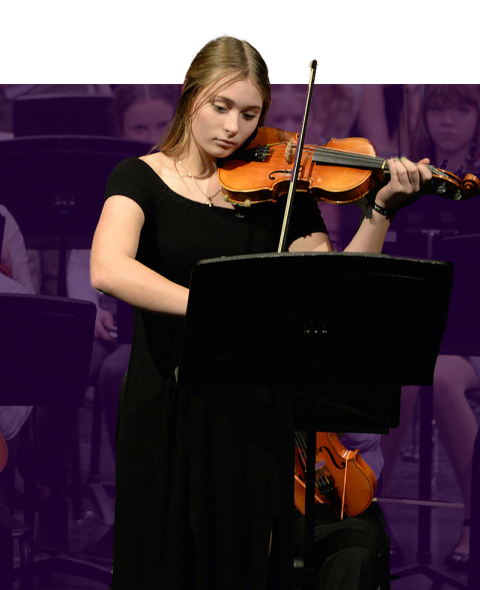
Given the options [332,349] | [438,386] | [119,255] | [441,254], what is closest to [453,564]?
[438,386]

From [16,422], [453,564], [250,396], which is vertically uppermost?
[250,396]

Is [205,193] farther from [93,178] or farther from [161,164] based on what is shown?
[93,178]

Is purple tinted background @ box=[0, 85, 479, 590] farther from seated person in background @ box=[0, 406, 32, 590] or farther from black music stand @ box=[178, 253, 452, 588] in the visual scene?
black music stand @ box=[178, 253, 452, 588]

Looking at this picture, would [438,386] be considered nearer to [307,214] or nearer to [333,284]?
[307,214]

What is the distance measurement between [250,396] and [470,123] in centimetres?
145

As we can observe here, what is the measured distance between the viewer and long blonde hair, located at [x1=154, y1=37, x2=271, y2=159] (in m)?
1.32

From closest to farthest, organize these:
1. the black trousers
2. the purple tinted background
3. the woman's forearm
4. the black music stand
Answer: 1. the black music stand
2. the woman's forearm
3. the black trousers
4. the purple tinted background

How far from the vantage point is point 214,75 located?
51.9 inches

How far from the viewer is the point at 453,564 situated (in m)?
2.34

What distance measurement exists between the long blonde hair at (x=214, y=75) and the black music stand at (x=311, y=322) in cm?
44

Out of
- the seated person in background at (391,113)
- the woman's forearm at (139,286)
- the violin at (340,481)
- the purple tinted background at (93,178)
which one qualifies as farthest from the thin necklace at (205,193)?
the seated person in background at (391,113)

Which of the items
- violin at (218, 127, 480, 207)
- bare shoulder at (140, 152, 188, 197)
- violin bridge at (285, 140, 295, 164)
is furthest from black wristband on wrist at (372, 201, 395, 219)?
bare shoulder at (140, 152, 188, 197)

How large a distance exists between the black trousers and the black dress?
232mm

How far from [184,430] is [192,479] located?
76 millimetres
